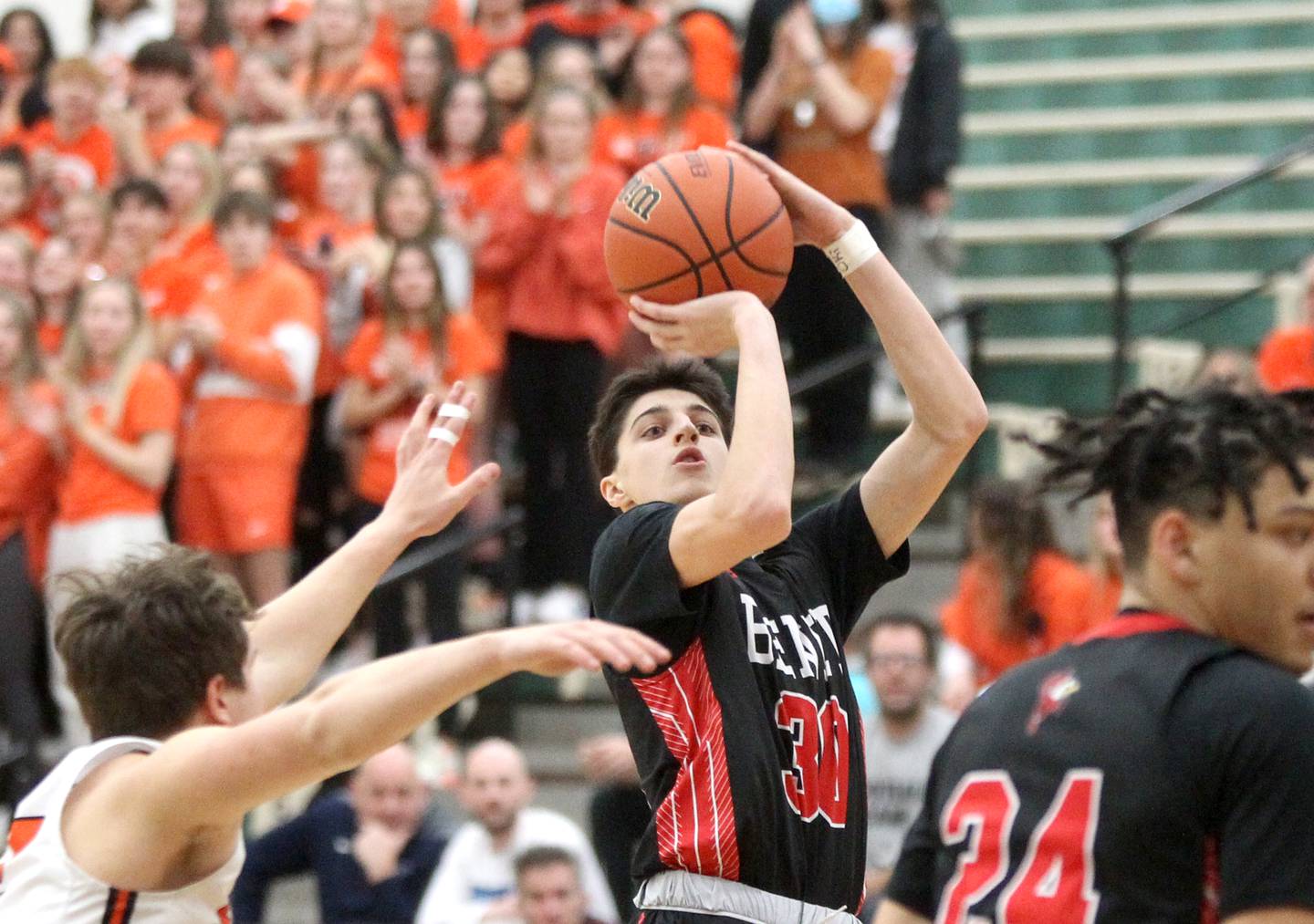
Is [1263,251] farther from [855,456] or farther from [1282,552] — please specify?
[1282,552]

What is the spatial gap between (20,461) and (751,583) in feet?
17.1

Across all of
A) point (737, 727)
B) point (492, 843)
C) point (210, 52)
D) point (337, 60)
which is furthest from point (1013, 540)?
point (210, 52)

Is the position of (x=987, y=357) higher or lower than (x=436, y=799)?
higher

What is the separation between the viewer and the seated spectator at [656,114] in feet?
28.3

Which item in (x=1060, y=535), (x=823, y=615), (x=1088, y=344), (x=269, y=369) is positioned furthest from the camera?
(x=1088, y=344)

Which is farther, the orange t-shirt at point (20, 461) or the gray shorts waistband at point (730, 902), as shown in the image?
the orange t-shirt at point (20, 461)

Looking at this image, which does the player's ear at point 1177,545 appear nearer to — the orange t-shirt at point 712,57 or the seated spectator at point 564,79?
the seated spectator at point 564,79

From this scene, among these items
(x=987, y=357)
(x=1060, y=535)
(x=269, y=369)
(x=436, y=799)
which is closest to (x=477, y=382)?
(x=269, y=369)

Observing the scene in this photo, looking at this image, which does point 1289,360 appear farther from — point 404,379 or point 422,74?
point 422,74

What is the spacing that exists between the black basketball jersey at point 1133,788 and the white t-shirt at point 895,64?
656 centimetres

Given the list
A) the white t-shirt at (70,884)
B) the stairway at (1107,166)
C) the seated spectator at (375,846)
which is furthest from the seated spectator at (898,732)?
the white t-shirt at (70,884)

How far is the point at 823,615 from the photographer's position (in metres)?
3.91

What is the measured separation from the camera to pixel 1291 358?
796 cm

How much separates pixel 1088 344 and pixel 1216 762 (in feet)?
26.9
